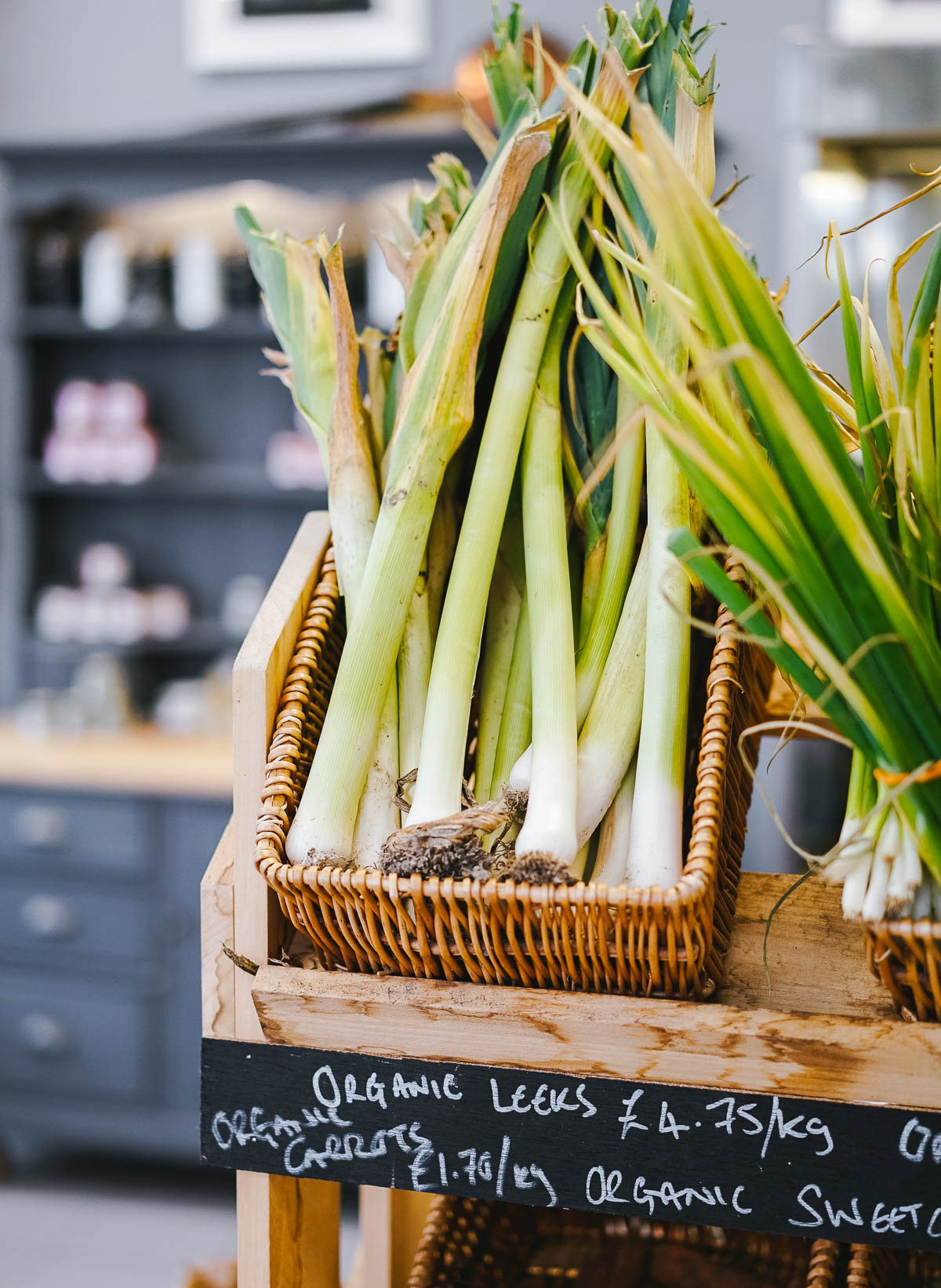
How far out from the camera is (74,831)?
2.52 meters

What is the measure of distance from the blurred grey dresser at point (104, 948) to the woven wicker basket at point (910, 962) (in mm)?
2056

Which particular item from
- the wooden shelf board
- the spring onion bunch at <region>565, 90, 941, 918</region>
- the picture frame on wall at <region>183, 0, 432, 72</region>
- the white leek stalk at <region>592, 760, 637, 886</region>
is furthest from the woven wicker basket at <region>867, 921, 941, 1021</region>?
the picture frame on wall at <region>183, 0, 432, 72</region>

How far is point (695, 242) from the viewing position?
1.48 feet

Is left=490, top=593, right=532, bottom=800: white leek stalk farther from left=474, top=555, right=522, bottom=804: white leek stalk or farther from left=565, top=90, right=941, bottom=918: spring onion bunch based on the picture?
left=565, top=90, right=941, bottom=918: spring onion bunch

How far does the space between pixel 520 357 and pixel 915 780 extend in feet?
1.11

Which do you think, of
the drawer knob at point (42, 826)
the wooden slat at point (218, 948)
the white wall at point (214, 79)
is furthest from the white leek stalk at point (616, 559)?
the white wall at point (214, 79)

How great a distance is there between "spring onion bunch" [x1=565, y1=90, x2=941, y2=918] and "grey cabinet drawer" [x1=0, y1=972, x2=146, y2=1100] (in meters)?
2.30

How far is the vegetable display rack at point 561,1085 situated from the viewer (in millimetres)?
530

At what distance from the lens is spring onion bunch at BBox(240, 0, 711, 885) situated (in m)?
0.61

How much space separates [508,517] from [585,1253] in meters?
0.55

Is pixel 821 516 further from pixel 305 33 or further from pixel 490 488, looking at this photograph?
pixel 305 33

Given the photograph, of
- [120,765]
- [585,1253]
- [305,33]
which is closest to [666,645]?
[585,1253]

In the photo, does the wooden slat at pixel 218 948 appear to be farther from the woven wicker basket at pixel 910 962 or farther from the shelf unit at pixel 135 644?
the shelf unit at pixel 135 644

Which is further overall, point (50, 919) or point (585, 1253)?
point (50, 919)
